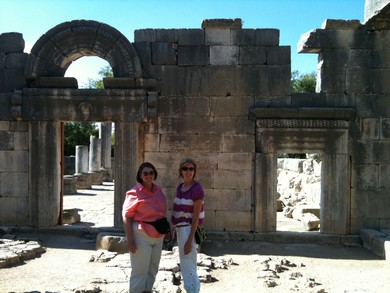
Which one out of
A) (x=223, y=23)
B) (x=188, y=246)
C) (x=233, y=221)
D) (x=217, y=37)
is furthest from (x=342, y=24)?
(x=188, y=246)

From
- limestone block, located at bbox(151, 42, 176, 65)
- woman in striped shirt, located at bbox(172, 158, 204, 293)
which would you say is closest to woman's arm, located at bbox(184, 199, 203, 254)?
woman in striped shirt, located at bbox(172, 158, 204, 293)

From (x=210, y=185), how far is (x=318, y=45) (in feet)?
11.5

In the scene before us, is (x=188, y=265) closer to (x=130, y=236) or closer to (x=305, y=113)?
(x=130, y=236)

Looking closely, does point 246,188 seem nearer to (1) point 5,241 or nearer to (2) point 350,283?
(2) point 350,283

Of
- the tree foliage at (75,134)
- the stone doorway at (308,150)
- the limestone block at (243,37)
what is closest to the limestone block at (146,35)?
the limestone block at (243,37)

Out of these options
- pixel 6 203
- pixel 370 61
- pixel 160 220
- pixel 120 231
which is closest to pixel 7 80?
pixel 6 203

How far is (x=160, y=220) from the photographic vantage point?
14.8 ft

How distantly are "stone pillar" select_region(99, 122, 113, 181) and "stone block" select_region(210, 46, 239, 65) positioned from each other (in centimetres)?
1522

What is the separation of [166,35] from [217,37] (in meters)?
1.03

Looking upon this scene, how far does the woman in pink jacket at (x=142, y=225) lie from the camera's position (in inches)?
176

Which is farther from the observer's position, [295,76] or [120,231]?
[295,76]

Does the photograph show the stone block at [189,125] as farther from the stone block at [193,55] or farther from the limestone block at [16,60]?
the limestone block at [16,60]

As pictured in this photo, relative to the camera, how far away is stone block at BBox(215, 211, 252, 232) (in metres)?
8.48

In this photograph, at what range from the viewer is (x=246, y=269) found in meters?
6.73
